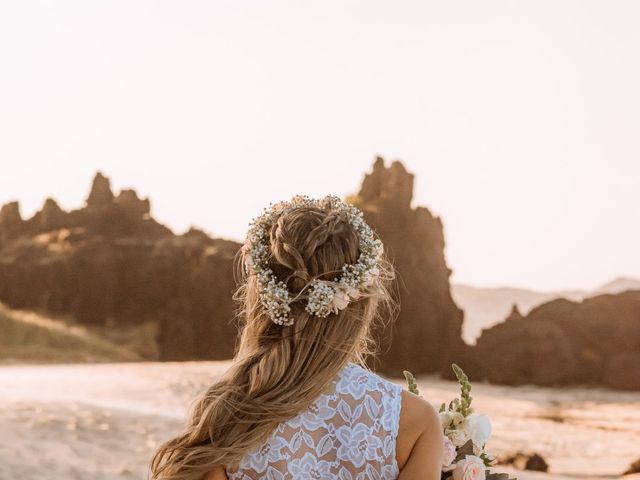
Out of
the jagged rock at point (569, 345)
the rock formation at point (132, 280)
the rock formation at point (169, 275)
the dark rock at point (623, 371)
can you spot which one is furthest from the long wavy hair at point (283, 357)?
the rock formation at point (132, 280)

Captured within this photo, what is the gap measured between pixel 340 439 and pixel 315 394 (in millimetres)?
135

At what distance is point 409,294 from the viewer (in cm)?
3131

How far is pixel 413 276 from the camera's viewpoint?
105 feet

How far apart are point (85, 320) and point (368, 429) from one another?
99.0 ft

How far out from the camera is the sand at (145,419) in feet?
34.4

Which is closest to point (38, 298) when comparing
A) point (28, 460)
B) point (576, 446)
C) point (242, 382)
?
point (576, 446)

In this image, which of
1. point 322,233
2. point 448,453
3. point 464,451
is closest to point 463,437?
point 464,451

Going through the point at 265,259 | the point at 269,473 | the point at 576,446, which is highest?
the point at 265,259

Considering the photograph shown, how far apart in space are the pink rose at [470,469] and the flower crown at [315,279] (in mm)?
643

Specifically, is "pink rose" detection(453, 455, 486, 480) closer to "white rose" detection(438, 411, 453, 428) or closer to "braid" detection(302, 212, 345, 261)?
"white rose" detection(438, 411, 453, 428)

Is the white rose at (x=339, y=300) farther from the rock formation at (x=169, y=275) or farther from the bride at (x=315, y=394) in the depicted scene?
the rock formation at (x=169, y=275)

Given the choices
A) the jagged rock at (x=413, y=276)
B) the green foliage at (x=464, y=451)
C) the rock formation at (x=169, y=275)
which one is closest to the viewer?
the green foliage at (x=464, y=451)

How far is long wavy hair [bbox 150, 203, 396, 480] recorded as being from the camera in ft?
7.80

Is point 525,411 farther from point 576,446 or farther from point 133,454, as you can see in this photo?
point 133,454
